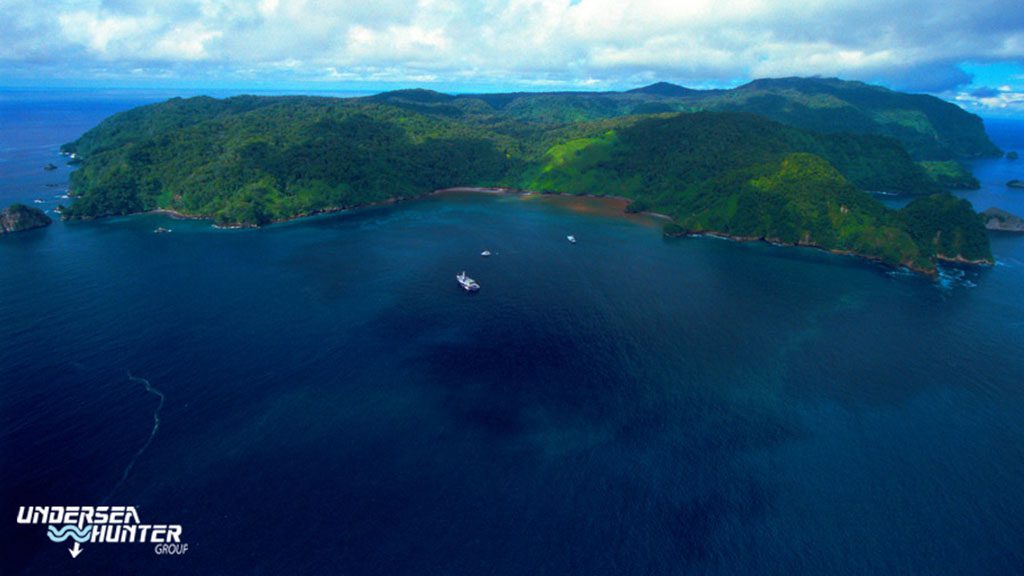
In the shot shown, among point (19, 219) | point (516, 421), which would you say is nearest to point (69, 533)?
point (516, 421)

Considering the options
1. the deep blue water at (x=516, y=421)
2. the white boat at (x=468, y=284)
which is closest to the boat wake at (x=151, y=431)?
the deep blue water at (x=516, y=421)

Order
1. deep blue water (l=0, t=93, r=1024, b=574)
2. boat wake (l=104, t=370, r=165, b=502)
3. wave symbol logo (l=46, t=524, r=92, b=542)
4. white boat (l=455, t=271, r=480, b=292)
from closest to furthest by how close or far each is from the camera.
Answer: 1. wave symbol logo (l=46, t=524, r=92, b=542)
2. deep blue water (l=0, t=93, r=1024, b=574)
3. boat wake (l=104, t=370, r=165, b=502)
4. white boat (l=455, t=271, r=480, b=292)

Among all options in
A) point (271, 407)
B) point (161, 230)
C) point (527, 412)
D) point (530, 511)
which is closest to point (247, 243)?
point (161, 230)

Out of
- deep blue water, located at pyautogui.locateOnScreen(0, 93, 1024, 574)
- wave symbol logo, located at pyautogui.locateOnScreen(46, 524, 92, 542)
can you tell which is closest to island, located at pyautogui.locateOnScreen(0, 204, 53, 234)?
deep blue water, located at pyautogui.locateOnScreen(0, 93, 1024, 574)

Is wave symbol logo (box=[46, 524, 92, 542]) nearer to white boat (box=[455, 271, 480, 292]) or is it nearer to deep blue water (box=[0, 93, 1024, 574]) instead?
deep blue water (box=[0, 93, 1024, 574])

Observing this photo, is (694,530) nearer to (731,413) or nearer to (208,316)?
(731,413)
